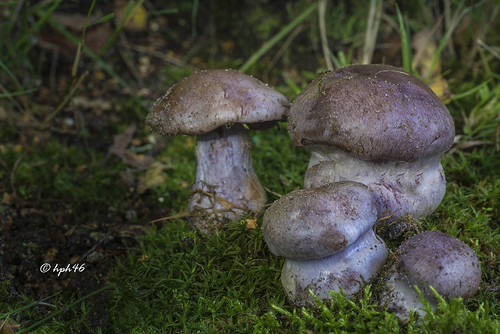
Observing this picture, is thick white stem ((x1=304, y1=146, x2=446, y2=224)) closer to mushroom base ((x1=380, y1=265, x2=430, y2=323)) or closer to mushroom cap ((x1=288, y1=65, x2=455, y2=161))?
mushroom cap ((x1=288, y1=65, x2=455, y2=161))

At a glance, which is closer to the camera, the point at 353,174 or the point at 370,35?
the point at 353,174

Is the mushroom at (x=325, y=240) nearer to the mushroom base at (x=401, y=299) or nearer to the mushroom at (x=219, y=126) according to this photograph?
the mushroom base at (x=401, y=299)

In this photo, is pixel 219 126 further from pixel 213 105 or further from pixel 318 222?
pixel 318 222

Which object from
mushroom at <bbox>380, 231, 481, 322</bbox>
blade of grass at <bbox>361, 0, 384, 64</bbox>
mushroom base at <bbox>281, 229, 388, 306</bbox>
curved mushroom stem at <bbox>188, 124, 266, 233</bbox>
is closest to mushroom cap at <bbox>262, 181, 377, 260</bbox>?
mushroom base at <bbox>281, 229, 388, 306</bbox>

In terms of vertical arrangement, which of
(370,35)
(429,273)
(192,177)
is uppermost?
(370,35)

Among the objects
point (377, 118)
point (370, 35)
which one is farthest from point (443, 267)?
point (370, 35)
